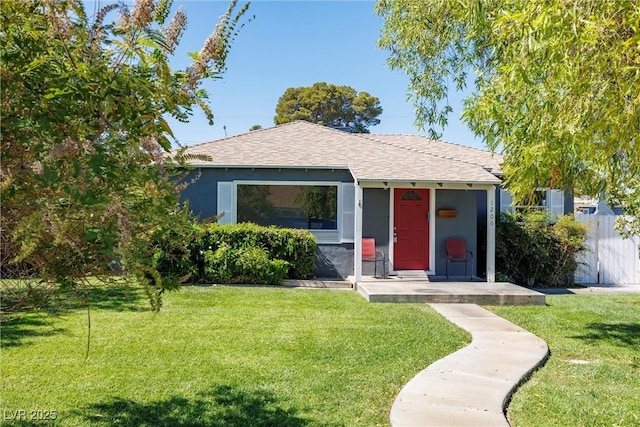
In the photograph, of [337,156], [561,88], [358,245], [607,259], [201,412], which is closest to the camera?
[561,88]

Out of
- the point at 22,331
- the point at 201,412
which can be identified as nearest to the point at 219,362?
the point at 201,412

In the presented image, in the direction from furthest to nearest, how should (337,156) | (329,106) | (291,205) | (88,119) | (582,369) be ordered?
(329,106) → (337,156) → (291,205) → (582,369) → (88,119)

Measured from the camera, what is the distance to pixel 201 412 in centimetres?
463

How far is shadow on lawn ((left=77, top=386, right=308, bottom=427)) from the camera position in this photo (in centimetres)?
442

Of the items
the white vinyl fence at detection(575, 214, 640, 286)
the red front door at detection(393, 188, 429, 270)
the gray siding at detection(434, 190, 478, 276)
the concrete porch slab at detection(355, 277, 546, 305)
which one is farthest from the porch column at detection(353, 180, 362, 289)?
the white vinyl fence at detection(575, 214, 640, 286)

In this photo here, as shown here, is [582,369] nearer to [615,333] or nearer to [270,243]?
[615,333]

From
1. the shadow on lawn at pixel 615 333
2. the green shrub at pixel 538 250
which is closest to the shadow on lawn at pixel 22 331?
the shadow on lawn at pixel 615 333

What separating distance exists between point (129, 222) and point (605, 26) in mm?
3726

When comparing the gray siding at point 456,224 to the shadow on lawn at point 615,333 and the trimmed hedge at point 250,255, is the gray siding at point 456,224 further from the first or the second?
the shadow on lawn at point 615,333

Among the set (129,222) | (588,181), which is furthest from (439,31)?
(129,222)

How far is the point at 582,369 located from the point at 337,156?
9.47 m

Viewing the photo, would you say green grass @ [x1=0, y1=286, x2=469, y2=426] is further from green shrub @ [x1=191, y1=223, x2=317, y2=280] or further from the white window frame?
the white window frame

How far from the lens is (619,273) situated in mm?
14914

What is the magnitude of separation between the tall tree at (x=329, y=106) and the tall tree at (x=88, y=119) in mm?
39712
